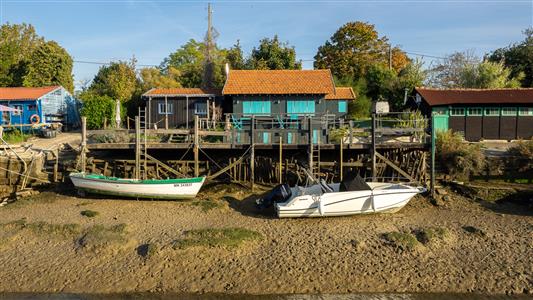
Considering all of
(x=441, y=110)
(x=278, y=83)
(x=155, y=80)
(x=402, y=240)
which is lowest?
(x=402, y=240)

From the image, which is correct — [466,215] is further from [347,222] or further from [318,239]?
[318,239]

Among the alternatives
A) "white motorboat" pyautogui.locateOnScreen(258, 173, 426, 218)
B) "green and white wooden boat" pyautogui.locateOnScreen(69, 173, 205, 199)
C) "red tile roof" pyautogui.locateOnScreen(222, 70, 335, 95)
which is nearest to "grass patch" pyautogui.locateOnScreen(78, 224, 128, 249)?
"green and white wooden boat" pyautogui.locateOnScreen(69, 173, 205, 199)

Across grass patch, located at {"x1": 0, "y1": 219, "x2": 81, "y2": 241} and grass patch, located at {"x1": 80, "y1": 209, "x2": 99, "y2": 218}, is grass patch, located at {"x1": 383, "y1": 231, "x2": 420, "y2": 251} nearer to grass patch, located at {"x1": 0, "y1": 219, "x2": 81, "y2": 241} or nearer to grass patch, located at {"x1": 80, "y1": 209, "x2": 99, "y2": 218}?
grass patch, located at {"x1": 0, "y1": 219, "x2": 81, "y2": 241}

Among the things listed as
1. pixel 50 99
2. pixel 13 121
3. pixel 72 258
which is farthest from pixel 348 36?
pixel 72 258

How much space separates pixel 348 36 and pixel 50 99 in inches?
1193

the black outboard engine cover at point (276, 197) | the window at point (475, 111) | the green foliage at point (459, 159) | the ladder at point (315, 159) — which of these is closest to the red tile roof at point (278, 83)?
the window at point (475, 111)

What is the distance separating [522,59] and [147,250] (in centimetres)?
4085

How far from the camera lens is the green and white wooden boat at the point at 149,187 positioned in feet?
53.1

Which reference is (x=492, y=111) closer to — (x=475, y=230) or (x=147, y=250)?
(x=475, y=230)

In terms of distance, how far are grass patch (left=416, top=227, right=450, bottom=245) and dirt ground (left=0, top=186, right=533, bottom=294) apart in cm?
13

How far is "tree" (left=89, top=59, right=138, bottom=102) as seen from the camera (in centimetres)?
3595

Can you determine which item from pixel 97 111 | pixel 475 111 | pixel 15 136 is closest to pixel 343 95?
pixel 475 111

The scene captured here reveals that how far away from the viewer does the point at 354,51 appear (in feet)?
153

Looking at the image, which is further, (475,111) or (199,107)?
(199,107)
